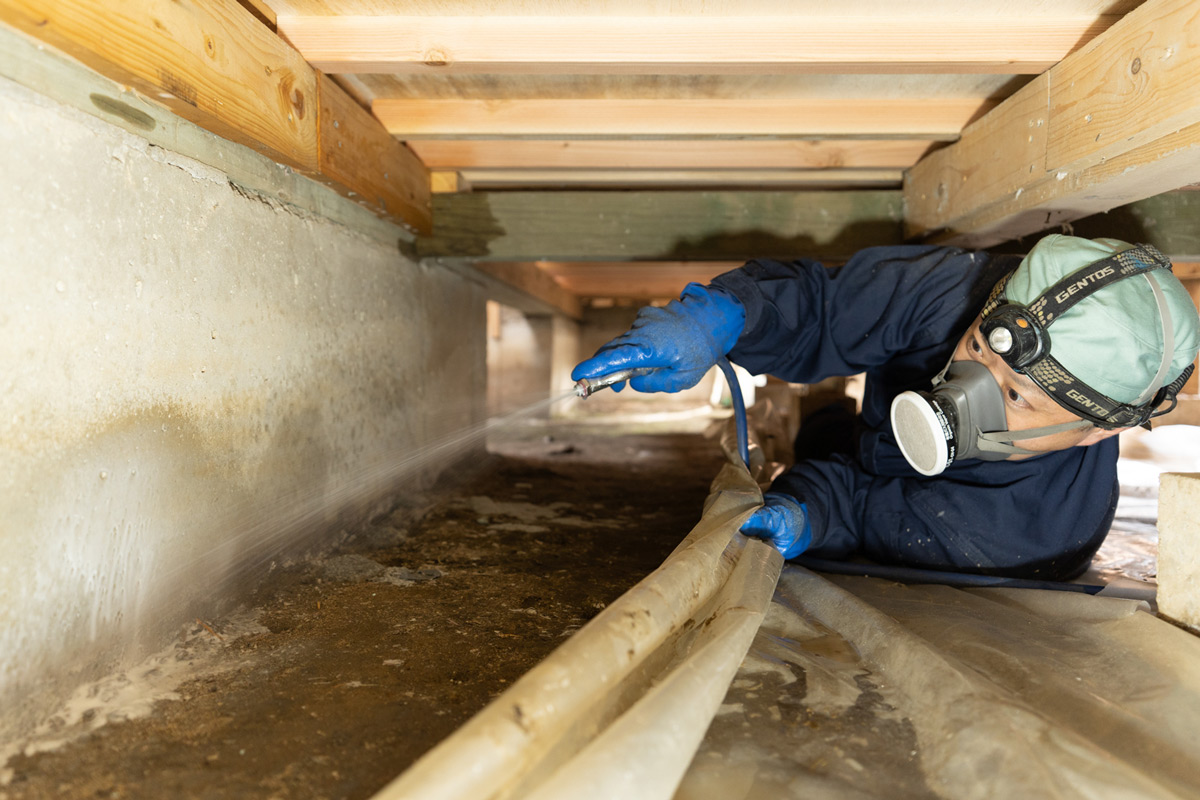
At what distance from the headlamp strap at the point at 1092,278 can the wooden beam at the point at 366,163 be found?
6.20ft

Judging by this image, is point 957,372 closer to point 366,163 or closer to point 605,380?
point 605,380

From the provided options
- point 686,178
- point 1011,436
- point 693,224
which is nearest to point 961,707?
point 1011,436

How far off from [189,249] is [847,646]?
5.35 ft

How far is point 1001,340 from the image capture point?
149 cm

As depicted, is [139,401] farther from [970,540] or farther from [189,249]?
[970,540]

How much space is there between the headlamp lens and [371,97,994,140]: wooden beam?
3.89ft

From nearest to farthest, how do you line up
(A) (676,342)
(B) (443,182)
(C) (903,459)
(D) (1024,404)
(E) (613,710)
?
(E) (613,710) < (D) (1024,404) < (A) (676,342) < (C) (903,459) < (B) (443,182)

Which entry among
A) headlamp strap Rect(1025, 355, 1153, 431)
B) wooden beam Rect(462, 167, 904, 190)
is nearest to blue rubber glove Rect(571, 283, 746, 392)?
headlamp strap Rect(1025, 355, 1153, 431)

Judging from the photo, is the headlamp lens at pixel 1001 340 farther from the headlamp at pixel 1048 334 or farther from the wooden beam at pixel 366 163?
the wooden beam at pixel 366 163

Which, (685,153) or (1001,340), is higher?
(685,153)

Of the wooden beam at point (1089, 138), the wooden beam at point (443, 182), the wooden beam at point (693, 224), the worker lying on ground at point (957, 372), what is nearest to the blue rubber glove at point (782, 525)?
the worker lying on ground at point (957, 372)

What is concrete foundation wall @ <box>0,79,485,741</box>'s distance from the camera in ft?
3.67

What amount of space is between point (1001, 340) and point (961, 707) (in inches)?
32.4

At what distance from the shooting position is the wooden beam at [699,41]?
1.76 meters
